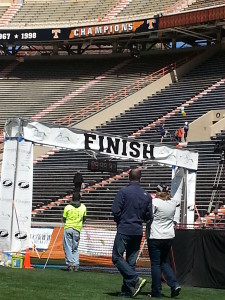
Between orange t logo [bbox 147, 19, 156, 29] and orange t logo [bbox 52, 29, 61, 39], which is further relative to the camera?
orange t logo [bbox 52, 29, 61, 39]

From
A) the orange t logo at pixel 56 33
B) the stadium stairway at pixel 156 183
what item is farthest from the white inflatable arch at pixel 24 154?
the orange t logo at pixel 56 33

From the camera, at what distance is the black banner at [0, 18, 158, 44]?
1534 inches

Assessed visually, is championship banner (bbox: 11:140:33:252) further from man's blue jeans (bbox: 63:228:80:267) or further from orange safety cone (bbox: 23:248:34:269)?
man's blue jeans (bbox: 63:228:80:267)

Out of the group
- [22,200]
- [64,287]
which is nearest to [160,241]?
[64,287]

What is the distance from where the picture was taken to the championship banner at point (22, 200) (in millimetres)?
15668

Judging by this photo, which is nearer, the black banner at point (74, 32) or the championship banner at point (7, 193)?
the championship banner at point (7, 193)

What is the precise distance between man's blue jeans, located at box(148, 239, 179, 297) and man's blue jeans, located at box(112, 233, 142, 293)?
23 centimetres

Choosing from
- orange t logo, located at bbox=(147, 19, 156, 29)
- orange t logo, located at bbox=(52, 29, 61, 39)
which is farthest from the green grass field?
orange t logo, located at bbox=(52, 29, 61, 39)

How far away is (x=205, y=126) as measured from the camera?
32031mm

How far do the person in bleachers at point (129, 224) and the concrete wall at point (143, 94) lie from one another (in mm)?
25487

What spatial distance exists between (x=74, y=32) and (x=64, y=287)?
103 feet

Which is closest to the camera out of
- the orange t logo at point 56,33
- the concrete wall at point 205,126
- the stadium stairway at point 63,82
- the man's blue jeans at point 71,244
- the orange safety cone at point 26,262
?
the orange safety cone at point 26,262

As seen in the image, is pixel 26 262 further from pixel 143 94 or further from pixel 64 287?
pixel 143 94

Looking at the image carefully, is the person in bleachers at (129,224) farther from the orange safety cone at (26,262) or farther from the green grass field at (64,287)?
the orange safety cone at (26,262)
